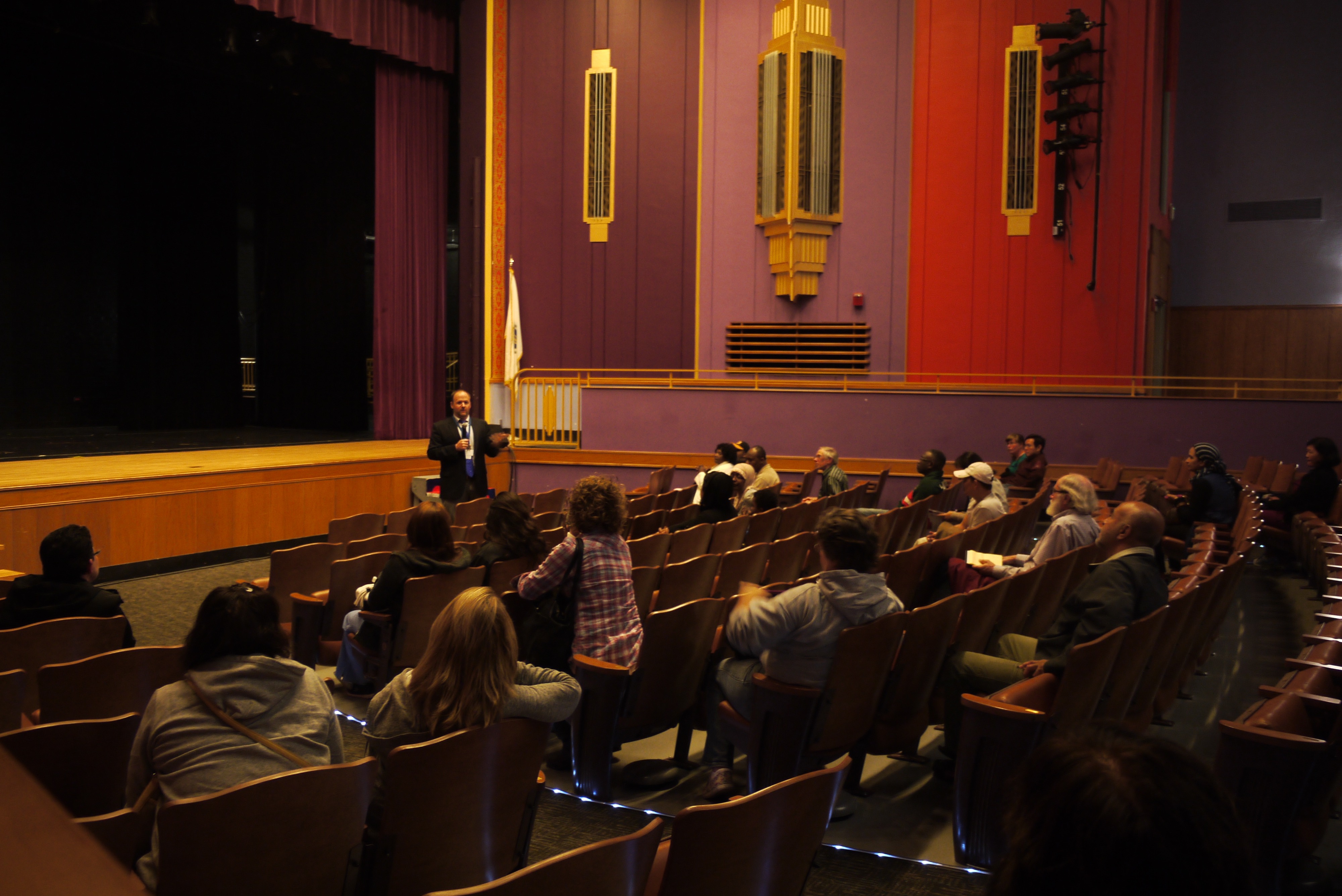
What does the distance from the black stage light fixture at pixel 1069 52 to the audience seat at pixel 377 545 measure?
8452 mm

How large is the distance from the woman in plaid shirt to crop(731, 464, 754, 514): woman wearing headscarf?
3.10 metres

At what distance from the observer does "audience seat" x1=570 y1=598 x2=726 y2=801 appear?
8.79 feet

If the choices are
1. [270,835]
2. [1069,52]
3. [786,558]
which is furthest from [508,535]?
[1069,52]

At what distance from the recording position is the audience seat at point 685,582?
3.43 metres

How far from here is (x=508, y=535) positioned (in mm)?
3707

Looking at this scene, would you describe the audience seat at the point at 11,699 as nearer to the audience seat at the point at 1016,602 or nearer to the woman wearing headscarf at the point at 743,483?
the audience seat at the point at 1016,602

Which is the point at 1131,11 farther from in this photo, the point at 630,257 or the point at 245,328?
the point at 245,328

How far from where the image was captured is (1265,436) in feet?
27.6

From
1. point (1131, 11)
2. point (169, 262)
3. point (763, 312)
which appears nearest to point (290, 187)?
point (169, 262)

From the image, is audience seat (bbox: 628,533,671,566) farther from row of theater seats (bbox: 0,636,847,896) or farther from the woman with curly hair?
row of theater seats (bbox: 0,636,847,896)

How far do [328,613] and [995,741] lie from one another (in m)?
2.59

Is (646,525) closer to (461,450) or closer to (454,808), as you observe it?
(461,450)

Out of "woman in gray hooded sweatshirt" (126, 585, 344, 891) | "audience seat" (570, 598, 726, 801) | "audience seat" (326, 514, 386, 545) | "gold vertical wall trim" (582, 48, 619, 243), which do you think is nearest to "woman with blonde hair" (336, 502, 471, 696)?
"audience seat" (570, 598, 726, 801)

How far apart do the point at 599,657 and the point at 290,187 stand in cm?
1253
